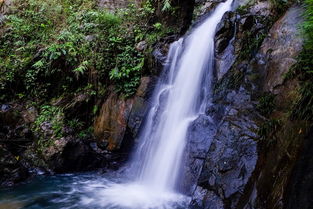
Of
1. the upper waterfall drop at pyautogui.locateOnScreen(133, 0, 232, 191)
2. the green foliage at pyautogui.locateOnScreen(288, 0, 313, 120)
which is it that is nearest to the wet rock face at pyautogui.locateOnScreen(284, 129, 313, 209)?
the green foliage at pyautogui.locateOnScreen(288, 0, 313, 120)

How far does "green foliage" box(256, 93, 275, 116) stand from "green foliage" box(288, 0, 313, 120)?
44cm

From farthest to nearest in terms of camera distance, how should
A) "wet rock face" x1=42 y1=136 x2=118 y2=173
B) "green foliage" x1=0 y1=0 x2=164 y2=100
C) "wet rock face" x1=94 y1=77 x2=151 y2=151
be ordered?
"green foliage" x1=0 y1=0 x2=164 y2=100 < "wet rock face" x1=94 y1=77 x2=151 y2=151 < "wet rock face" x1=42 y1=136 x2=118 y2=173

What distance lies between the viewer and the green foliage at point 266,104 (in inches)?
163

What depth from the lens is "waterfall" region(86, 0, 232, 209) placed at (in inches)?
205

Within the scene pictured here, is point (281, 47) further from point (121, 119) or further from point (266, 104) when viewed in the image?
point (121, 119)

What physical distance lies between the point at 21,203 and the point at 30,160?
6.69 feet

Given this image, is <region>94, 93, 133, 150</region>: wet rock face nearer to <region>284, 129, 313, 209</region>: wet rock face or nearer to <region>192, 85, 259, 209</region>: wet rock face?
<region>192, 85, 259, 209</region>: wet rock face

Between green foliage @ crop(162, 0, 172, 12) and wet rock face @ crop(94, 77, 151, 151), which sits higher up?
green foliage @ crop(162, 0, 172, 12)

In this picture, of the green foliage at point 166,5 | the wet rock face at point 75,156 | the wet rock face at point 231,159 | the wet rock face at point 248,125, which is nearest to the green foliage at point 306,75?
the wet rock face at point 248,125

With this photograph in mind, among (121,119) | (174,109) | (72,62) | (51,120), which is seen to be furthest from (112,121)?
(72,62)

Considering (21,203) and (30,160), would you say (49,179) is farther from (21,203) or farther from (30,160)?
(21,203)

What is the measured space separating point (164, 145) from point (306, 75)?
3.25 m

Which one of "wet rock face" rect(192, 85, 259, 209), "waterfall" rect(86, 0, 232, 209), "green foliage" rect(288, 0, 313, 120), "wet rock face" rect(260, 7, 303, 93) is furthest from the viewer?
"waterfall" rect(86, 0, 232, 209)

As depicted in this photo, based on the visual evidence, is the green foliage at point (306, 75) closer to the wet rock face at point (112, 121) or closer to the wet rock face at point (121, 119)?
the wet rock face at point (121, 119)
